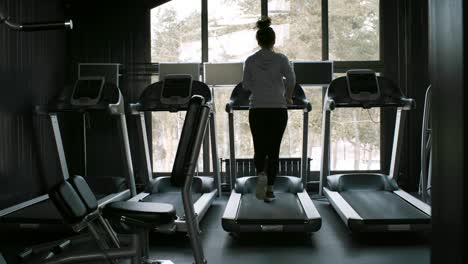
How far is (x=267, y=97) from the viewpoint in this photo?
4094mm

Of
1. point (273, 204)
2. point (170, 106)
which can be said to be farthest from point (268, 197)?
point (170, 106)

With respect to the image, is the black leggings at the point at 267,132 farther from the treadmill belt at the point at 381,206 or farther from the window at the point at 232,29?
the window at the point at 232,29

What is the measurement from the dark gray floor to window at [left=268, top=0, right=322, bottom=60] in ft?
8.88

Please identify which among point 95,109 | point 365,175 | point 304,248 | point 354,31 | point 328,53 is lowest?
point 304,248

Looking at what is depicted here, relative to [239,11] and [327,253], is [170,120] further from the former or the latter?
[327,253]

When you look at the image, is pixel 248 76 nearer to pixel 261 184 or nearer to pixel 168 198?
pixel 261 184

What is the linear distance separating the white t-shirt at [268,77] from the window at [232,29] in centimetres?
205

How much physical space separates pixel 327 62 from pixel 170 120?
2118mm

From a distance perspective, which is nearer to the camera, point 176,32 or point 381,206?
point 381,206

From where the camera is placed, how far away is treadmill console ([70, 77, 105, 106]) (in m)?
4.99

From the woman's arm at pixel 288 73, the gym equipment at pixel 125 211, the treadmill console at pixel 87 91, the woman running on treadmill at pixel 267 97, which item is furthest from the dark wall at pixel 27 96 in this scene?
the gym equipment at pixel 125 211

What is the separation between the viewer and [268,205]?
4.30 m

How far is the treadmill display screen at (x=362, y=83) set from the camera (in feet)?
16.5

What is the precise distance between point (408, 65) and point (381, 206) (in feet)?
8.11
